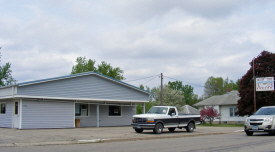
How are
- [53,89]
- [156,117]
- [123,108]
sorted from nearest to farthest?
[156,117] < [53,89] < [123,108]

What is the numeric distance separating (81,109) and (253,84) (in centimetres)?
2030

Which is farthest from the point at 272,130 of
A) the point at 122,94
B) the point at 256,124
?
the point at 122,94

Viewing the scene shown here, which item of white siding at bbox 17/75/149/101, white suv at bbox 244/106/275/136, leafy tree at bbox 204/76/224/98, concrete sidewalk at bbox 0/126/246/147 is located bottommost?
concrete sidewalk at bbox 0/126/246/147

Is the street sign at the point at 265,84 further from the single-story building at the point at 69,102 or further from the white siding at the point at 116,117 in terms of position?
the white siding at the point at 116,117

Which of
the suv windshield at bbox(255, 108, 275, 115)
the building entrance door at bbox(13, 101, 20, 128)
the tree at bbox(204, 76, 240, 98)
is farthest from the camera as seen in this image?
the tree at bbox(204, 76, 240, 98)

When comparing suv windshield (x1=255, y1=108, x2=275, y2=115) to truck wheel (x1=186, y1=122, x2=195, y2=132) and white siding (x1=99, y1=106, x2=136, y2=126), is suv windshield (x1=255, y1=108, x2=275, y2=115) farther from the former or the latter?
white siding (x1=99, y1=106, x2=136, y2=126)

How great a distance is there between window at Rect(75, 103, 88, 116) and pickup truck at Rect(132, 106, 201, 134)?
368 inches

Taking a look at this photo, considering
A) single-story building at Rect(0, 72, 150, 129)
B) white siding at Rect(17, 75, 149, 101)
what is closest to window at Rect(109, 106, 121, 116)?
single-story building at Rect(0, 72, 150, 129)

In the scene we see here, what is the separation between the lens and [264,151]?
10914 mm

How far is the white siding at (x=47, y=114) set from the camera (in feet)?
75.7

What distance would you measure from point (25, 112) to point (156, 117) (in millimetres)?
10511

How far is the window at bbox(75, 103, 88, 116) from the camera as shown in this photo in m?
27.8

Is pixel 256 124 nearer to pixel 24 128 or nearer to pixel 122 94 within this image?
pixel 122 94

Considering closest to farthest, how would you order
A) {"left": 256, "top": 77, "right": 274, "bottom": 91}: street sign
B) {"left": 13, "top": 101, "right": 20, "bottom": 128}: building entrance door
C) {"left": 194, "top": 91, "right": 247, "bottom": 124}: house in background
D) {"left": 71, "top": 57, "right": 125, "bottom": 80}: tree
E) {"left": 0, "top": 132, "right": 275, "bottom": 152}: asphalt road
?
1. {"left": 0, "top": 132, "right": 275, "bottom": 152}: asphalt road
2. {"left": 13, "top": 101, "right": 20, "bottom": 128}: building entrance door
3. {"left": 256, "top": 77, "right": 274, "bottom": 91}: street sign
4. {"left": 194, "top": 91, "right": 247, "bottom": 124}: house in background
5. {"left": 71, "top": 57, "right": 125, "bottom": 80}: tree
